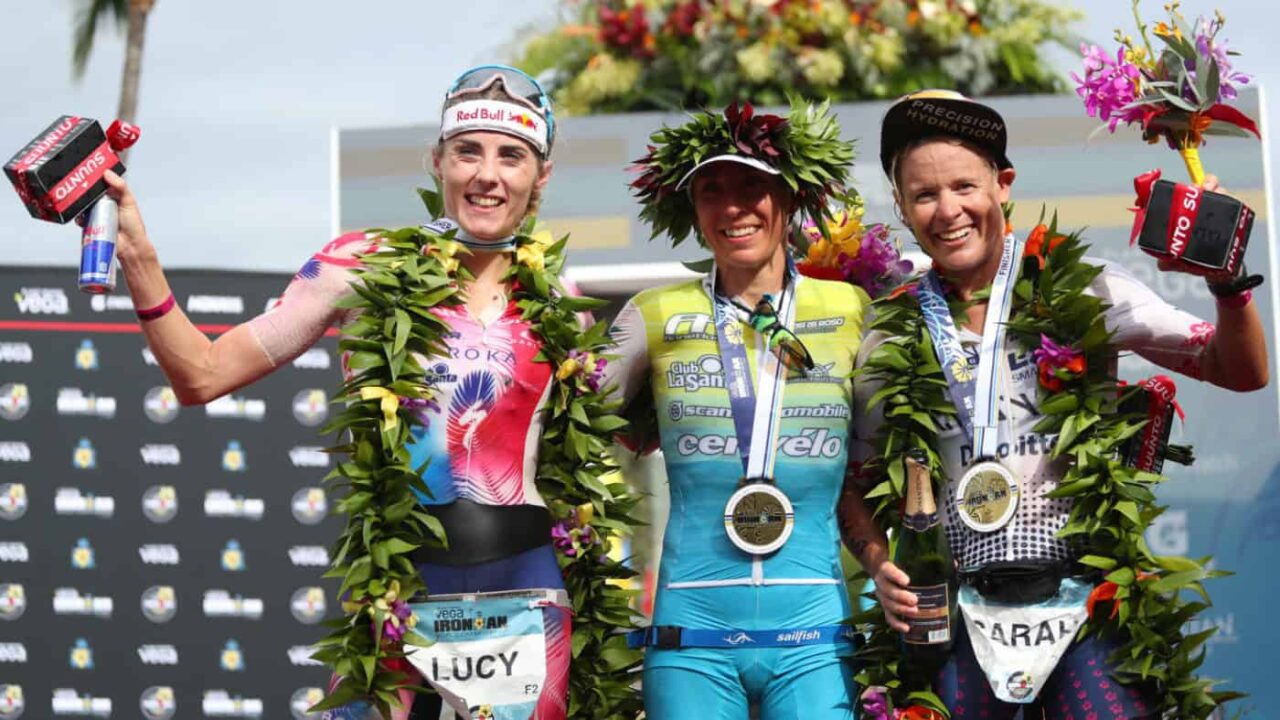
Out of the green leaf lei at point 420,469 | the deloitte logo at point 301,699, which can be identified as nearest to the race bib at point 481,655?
the green leaf lei at point 420,469

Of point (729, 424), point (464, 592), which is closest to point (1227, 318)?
point (729, 424)

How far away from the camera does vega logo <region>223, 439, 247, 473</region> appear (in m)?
8.39

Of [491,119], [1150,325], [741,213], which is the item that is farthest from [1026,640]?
[491,119]

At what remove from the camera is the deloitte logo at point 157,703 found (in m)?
8.19

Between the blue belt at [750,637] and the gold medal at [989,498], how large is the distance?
0.42 m

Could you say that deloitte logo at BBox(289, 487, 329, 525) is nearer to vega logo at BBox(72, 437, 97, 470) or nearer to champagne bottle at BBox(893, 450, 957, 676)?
vega logo at BBox(72, 437, 97, 470)

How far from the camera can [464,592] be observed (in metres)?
3.93

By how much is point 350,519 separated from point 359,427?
231mm

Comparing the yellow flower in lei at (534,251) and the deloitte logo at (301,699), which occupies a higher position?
the yellow flower in lei at (534,251)

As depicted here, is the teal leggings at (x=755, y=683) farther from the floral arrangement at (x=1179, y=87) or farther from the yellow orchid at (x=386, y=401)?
the floral arrangement at (x=1179, y=87)

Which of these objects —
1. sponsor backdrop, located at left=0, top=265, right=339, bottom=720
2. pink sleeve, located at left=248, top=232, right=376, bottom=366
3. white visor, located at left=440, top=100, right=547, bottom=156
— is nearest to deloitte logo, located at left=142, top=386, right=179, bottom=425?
sponsor backdrop, located at left=0, top=265, right=339, bottom=720

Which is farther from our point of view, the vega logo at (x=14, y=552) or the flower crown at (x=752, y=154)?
the vega logo at (x=14, y=552)

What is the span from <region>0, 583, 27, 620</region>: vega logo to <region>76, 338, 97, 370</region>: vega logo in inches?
46.1

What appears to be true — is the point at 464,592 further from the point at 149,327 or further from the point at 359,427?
the point at 149,327
